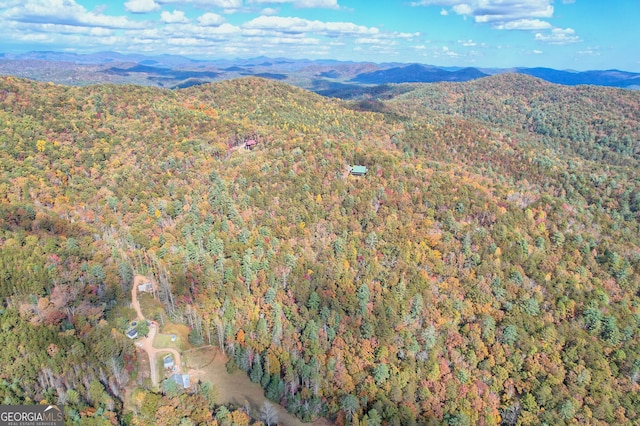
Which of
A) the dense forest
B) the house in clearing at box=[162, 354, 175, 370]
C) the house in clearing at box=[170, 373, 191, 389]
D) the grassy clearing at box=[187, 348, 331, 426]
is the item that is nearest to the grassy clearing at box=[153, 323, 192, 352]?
the dense forest

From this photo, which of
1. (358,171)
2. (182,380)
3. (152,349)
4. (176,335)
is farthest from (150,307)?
(358,171)

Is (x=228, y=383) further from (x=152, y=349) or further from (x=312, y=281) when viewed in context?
(x=312, y=281)

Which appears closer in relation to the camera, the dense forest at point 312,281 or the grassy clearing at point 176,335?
the dense forest at point 312,281

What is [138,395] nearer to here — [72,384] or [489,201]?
[72,384]

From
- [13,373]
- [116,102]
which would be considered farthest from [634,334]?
[116,102]

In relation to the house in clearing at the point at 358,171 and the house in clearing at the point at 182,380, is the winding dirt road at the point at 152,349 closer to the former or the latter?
the house in clearing at the point at 182,380

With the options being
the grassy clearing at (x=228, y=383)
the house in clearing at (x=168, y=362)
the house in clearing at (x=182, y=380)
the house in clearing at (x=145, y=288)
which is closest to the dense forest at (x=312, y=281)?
the grassy clearing at (x=228, y=383)

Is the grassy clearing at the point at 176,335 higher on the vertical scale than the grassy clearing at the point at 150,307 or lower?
lower

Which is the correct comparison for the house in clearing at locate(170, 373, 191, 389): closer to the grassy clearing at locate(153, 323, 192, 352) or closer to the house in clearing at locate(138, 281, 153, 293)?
the grassy clearing at locate(153, 323, 192, 352)

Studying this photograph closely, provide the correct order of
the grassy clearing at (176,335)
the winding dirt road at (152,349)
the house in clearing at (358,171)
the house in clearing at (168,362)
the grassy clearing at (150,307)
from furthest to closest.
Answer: the house in clearing at (358,171) → the grassy clearing at (150,307) → the grassy clearing at (176,335) → the house in clearing at (168,362) → the winding dirt road at (152,349)
